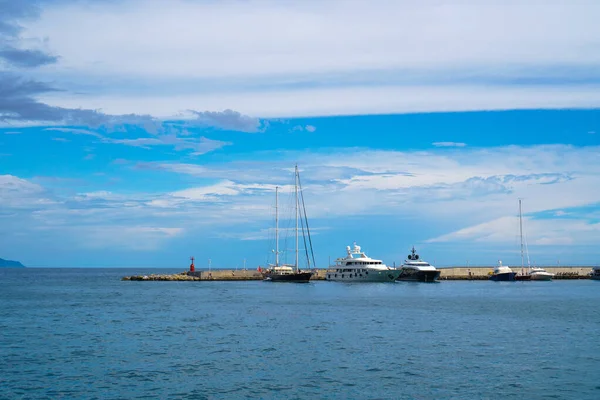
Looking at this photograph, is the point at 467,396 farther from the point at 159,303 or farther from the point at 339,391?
the point at 159,303

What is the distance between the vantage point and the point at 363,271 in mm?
125500

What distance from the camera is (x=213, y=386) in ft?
A: 93.9

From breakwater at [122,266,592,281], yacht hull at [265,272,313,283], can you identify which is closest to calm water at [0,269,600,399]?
yacht hull at [265,272,313,283]

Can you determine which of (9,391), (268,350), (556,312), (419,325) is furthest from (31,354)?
(556,312)

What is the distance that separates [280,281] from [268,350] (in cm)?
9074

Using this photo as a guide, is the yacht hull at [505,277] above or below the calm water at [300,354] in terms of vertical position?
above

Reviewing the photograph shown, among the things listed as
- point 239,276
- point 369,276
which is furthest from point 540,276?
point 239,276

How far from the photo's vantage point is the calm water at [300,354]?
28141 mm

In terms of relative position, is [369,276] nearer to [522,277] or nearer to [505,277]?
[505,277]

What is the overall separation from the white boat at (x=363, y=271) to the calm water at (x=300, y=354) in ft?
194

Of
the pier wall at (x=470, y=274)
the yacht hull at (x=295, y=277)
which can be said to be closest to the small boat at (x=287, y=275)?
the yacht hull at (x=295, y=277)

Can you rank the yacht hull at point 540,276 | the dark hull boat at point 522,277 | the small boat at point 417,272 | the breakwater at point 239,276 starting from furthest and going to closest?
the breakwater at point 239,276, the dark hull boat at point 522,277, the yacht hull at point 540,276, the small boat at point 417,272

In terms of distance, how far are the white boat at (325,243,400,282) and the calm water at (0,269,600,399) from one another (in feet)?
194

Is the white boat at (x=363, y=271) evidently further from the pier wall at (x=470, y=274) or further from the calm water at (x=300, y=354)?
the calm water at (x=300, y=354)
